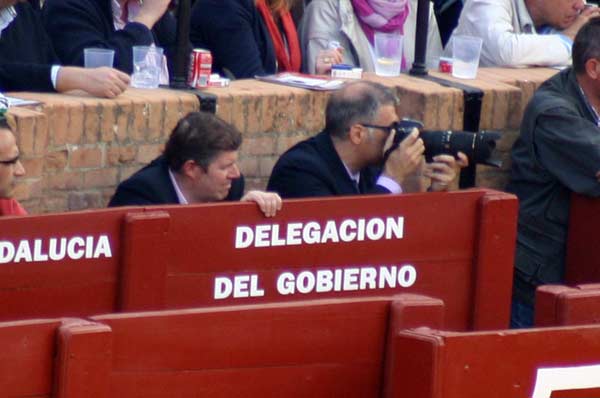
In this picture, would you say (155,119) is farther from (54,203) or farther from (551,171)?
(551,171)

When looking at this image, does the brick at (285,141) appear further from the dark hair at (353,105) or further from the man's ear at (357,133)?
the man's ear at (357,133)

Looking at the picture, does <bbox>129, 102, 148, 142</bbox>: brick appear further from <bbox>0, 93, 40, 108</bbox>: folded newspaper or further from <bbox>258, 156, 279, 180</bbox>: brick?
<bbox>258, 156, 279, 180</bbox>: brick

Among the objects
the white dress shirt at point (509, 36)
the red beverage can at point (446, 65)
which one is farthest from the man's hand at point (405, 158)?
the white dress shirt at point (509, 36)

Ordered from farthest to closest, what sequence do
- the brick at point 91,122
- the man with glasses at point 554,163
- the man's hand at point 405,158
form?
1. the man with glasses at point 554,163
2. the brick at point 91,122
3. the man's hand at point 405,158

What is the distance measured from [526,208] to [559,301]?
55.7 inches

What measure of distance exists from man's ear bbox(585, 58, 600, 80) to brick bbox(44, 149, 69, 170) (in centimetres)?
199

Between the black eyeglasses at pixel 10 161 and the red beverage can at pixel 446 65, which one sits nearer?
the black eyeglasses at pixel 10 161

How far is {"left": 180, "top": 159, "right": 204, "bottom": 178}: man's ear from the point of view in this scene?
561 cm

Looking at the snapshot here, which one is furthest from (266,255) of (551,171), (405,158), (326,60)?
(326,60)

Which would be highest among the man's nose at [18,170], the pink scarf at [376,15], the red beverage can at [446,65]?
the pink scarf at [376,15]

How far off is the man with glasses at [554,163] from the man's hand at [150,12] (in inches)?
58.1

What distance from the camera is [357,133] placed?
5891mm

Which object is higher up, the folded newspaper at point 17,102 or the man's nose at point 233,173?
the folded newspaper at point 17,102

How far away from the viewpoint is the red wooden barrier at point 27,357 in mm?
4016
